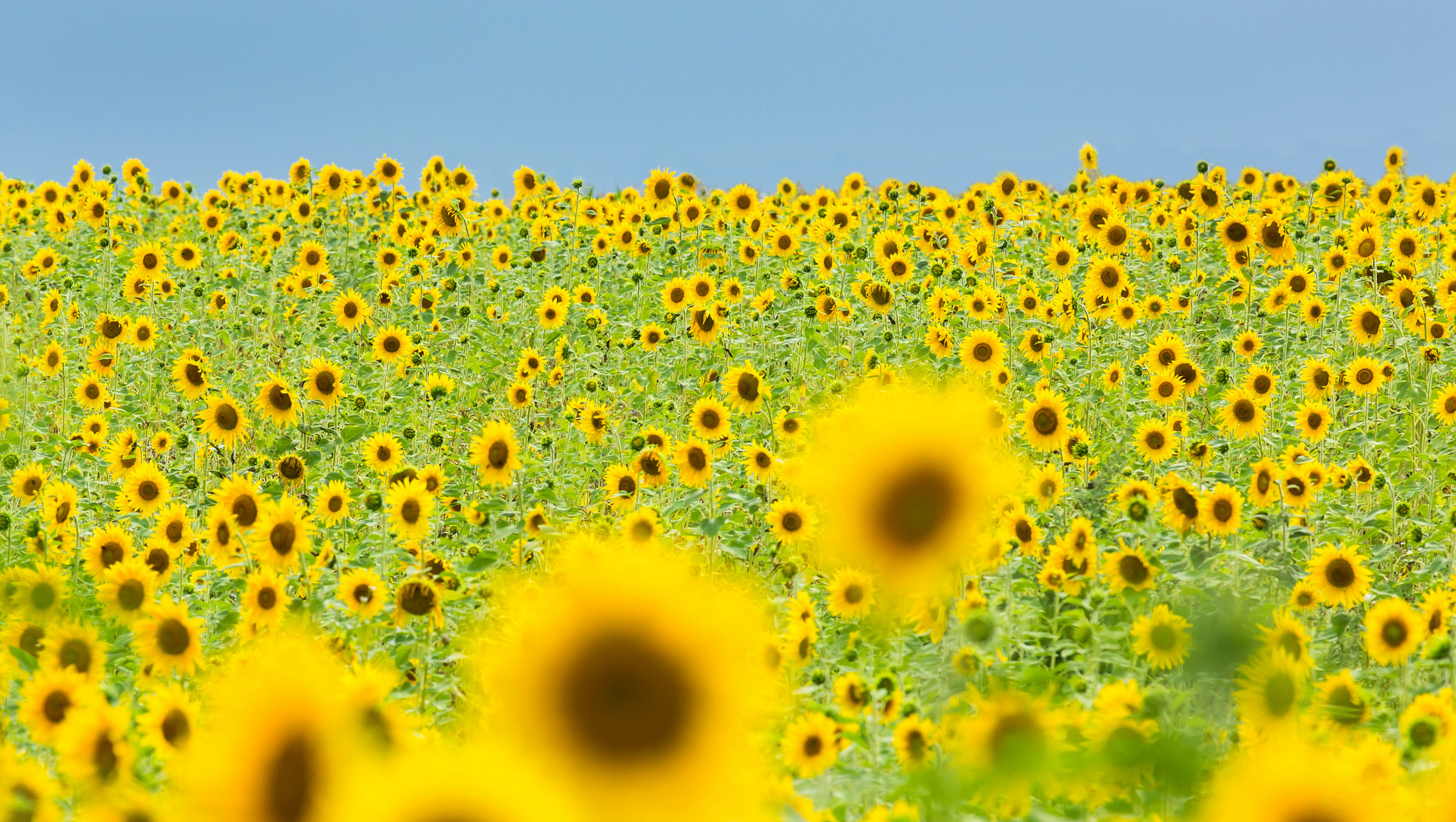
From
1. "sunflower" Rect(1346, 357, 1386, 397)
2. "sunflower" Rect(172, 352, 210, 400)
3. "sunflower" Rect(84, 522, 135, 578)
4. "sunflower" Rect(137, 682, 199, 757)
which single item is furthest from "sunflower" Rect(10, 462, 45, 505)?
"sunflower" Rect(1346, 357, 1386, 397)

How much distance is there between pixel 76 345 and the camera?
9078mm

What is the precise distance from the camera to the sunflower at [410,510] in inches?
167

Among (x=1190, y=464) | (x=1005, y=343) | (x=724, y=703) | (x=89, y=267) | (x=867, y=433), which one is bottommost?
(x=724, y=703)

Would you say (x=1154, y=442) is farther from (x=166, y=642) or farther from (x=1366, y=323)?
(x=166, y=642)

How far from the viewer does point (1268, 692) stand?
107 inches

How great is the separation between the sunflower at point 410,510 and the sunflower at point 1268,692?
115 inches

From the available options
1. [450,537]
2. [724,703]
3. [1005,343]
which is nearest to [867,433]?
[724,703]

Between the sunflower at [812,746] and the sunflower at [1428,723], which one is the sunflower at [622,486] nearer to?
the sunflower at [812,746]

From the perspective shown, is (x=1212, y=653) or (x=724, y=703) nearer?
(x=1212, y=653)

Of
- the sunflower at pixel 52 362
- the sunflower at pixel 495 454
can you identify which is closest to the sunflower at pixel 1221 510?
the sunflower at pixel 495 454

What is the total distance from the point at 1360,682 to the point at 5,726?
177 inches

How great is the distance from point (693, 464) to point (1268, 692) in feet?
9.31

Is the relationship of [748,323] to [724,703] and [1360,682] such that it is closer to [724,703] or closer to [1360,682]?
[1360,682]

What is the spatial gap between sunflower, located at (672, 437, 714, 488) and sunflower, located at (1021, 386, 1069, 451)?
1637 mm
